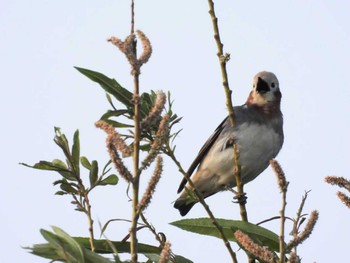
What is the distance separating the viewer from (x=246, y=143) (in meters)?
7.25

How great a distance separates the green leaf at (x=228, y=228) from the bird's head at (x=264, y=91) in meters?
4.38

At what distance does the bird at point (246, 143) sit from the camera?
735 centimetres

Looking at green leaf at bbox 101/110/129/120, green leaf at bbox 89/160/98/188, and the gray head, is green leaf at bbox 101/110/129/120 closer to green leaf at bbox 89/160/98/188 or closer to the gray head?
green leaf at bbox 89/160/98/188

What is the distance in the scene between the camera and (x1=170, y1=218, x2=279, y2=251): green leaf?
3.53m

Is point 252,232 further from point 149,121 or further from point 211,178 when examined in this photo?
point 211,178

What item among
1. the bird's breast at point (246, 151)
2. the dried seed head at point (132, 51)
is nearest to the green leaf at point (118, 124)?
the dried seed head at point (132, 51)

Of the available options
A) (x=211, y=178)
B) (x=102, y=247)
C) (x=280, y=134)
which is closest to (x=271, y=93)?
(x=280, y=134)

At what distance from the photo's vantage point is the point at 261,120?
7637 millimetres

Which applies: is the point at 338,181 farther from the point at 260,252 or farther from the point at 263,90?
the point at 263,90

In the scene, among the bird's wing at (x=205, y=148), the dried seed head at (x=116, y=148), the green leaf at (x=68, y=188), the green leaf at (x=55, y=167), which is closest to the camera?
the dried seed head at (x=116, y=148)

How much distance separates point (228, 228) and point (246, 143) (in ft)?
12.1

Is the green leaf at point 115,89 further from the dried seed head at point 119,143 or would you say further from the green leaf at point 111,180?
the dried seed head at point 119,143

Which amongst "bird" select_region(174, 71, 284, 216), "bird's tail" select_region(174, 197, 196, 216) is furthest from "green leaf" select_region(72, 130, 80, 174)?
"bird's tail" select_region(174, 197, 196, 216)

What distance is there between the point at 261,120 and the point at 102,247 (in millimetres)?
4615
